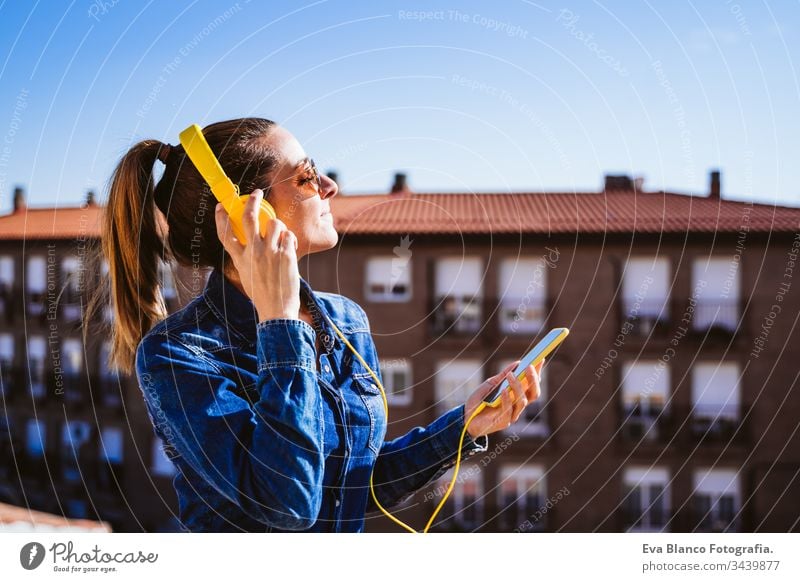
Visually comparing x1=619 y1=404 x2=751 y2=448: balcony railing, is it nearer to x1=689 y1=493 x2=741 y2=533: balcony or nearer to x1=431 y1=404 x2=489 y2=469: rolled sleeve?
x1=689 y1=493 x2=741 y2=533: balcony

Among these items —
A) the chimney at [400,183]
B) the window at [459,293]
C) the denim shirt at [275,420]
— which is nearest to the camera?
the denim shirt at [275,420]

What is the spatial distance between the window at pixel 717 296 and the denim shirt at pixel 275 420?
4.05 meters

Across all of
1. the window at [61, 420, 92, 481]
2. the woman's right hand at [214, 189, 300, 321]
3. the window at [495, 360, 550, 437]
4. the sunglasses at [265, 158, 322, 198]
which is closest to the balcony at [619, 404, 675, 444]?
the window at [495, 360, 550, 437]

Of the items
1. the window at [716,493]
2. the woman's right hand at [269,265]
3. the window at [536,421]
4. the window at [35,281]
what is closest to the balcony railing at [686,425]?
the window at [716,493]

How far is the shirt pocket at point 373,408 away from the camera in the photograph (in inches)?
33.5

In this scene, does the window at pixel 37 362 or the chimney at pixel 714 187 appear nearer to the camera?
the chimney at pixel 714 187

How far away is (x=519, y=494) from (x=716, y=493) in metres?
1.45

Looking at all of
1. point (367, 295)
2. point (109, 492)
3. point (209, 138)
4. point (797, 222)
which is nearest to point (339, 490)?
point (209, 138)

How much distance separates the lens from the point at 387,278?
5625mm

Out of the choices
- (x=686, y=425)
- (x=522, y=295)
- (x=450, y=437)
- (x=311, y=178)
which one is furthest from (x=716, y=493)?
(x=311, y=178)

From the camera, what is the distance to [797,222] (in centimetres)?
194

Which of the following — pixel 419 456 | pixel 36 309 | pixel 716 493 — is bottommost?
pixel 716 493

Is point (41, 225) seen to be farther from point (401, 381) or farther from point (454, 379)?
point (401, 381)

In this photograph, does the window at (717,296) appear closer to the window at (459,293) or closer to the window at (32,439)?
the window at (459,293)
